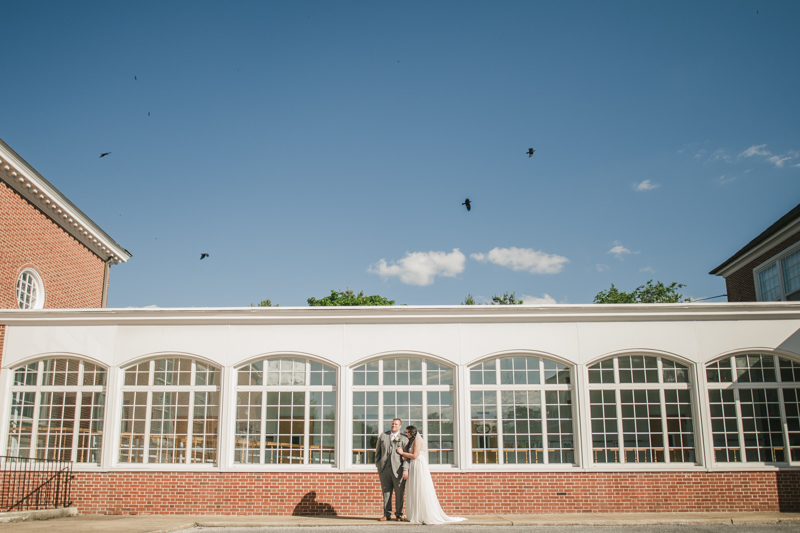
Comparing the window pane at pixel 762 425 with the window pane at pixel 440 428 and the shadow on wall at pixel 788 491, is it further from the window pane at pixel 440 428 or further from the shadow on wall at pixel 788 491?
the window pane at pixel 440 428

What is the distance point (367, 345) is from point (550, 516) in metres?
4.56

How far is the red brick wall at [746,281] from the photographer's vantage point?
17.5 meters

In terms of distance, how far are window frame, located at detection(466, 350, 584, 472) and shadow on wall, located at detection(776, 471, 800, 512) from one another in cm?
367

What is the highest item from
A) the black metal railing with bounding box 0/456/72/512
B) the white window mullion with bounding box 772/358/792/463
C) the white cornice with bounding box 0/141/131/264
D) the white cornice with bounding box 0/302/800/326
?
the white cornice with bounding box 0/141/131/264

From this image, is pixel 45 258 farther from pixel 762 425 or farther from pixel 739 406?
pixel 762 425

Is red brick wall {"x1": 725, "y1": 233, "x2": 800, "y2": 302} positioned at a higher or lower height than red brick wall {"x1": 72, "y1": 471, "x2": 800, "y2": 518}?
higher

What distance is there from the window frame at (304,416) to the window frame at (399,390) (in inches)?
6.5

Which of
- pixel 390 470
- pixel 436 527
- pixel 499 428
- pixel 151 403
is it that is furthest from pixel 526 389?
pixel 151 403

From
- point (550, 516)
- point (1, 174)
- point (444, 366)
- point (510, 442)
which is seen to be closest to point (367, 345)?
point (444, 366)

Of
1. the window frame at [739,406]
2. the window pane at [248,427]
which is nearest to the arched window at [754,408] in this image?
the window frame at [739,406]

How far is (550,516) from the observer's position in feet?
37.0

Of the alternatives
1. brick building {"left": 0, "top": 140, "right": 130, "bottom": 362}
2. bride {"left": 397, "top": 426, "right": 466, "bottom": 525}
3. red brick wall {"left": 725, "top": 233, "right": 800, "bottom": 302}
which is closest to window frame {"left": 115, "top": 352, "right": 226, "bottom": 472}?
brick building {"left": 0, "top": 140, "right": 130, "bottom": 362}

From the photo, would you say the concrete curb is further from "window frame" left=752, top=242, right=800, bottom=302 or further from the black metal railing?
"window frame" left=752, top=242, right=800, bottom=302

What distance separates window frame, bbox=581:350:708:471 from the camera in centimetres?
1183
